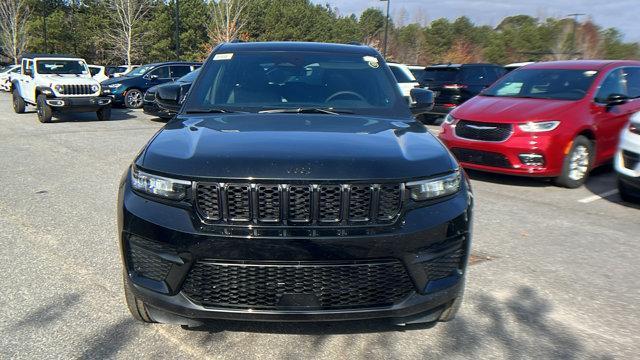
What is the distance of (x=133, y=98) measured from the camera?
1780cm

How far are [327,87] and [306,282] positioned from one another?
6.01ft

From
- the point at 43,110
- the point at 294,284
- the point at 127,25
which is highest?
the point at 127,25

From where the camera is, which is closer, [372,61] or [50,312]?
[50,312]

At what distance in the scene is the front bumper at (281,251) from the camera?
2410 millimetres

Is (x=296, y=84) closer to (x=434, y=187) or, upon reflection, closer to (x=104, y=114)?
(x=434, y=187)

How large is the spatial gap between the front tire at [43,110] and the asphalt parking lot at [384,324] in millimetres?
7875

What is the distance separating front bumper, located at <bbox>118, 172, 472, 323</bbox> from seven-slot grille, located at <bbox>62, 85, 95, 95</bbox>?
13.0 m

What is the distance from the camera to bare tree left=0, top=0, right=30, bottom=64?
45031 millimetres

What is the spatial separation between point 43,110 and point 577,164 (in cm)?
1285

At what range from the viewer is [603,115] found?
751 cm

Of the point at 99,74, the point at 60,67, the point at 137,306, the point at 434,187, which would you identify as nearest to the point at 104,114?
the point at 60,67

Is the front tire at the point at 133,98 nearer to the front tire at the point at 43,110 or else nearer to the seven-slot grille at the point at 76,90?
the seven-slot grille at the point at 76,90

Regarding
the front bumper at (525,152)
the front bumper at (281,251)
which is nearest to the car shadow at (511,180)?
the front bumper at (525,152)

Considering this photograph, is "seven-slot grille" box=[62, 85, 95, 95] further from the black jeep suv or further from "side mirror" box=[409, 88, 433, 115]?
the black jeep suv
